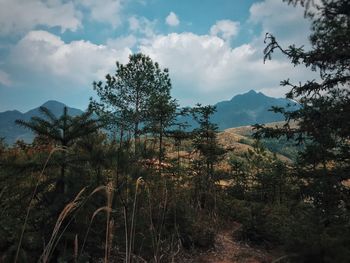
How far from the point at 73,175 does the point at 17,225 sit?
1017 millimetres

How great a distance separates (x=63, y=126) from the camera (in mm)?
5570

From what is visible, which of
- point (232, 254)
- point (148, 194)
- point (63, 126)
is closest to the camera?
point (148, 194)

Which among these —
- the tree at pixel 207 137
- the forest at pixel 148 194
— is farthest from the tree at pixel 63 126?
the tree at pixel 207 137

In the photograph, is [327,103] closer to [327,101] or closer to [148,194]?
[327,101]

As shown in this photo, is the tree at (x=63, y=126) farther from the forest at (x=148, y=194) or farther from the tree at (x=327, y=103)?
the tree at (x=327, y=103)

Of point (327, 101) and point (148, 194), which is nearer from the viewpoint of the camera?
point (148, 194)

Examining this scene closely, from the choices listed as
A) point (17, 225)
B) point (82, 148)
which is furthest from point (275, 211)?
point (17, 225)

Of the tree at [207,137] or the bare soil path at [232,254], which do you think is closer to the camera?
the bare soil path at [232,254]

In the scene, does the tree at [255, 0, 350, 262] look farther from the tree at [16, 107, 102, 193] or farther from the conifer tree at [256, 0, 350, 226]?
the tree at [16, 107, 102, 193]

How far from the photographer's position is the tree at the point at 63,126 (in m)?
5.43

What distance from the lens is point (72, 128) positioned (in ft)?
18.4

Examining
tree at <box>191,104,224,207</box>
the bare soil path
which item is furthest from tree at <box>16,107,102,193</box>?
tree at <box>191,104,224,207</box>

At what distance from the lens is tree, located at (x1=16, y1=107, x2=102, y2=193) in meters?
5.43

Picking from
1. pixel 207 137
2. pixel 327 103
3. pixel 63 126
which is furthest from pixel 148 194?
pixel 207 137
